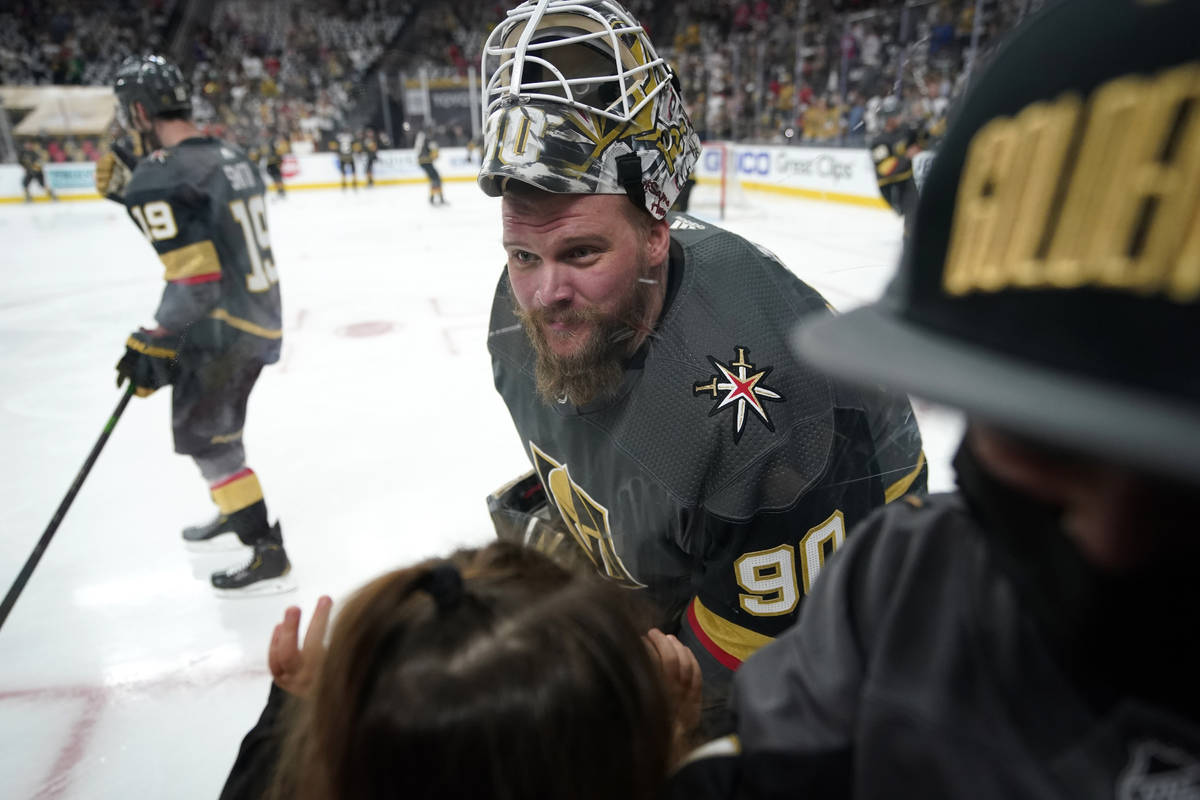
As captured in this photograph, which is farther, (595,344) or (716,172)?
(716,172)

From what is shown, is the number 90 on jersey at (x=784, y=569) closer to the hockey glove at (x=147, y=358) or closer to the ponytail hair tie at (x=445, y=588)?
the ponytail hair tie at (x=445, y=588)

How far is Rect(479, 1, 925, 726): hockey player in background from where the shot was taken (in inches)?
37.7

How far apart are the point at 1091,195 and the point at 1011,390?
0.27 ft

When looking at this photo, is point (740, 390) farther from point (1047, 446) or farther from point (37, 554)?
point (37, 554)

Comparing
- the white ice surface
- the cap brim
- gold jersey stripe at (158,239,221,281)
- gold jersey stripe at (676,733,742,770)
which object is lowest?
the white ice surface

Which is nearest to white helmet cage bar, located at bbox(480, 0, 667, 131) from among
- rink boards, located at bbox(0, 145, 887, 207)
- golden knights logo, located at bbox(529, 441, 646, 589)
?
golden knights logo, located at bbox(529, 441, 646, 589)

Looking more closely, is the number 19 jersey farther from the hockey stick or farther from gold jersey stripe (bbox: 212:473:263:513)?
gold jersey stripe (bbox: 212:473:263:513)

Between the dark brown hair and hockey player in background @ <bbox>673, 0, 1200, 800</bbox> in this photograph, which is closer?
hockey player in background @ <bbox>673, 0, 1200, 800</bbox>

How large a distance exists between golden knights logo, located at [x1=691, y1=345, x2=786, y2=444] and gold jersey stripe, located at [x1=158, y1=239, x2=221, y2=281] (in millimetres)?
1687

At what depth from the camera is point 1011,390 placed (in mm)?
257

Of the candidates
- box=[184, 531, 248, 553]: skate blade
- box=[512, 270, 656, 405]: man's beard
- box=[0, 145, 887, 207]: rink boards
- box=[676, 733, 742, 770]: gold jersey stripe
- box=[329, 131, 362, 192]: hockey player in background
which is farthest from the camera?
box=[329, 131, 362, 192]: hockey player in background

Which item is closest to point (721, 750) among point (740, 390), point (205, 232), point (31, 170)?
point (740, 390)

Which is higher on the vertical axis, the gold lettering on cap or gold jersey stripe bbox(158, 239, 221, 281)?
the gold lettering on cap

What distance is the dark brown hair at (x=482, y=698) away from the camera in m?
0.52
